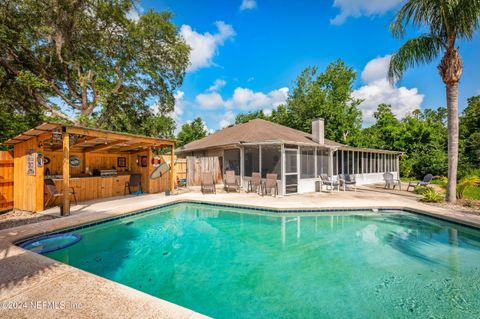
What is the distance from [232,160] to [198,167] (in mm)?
2254

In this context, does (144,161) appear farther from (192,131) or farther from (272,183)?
(192,131)

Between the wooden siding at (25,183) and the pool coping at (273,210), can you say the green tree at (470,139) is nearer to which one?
the pool coping at (273,210)

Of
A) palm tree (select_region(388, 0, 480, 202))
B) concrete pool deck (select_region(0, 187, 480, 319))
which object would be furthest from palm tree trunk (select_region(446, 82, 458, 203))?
concrete pool deck (select_region(0, 187, 480, 319))

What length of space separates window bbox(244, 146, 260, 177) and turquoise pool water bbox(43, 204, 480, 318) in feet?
15.1

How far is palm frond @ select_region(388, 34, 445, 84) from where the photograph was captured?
29.6ft

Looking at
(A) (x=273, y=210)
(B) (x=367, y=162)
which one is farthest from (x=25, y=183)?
(B) (x=367, y=162)

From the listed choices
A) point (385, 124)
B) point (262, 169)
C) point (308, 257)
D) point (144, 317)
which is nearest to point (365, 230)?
point (308, 257)

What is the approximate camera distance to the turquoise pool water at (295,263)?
3414 millimetres

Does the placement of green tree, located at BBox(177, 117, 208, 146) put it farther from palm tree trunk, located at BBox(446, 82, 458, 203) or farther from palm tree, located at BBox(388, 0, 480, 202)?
palm tree trunk, located at BBox(446, 82, 458, 203)

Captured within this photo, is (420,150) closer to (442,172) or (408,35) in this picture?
(442,172)

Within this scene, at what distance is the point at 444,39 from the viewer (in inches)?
347

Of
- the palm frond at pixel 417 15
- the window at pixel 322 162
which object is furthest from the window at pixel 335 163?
the palm frond at pixel 417 15

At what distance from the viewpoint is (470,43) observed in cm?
855

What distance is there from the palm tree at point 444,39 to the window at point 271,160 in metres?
6.75
